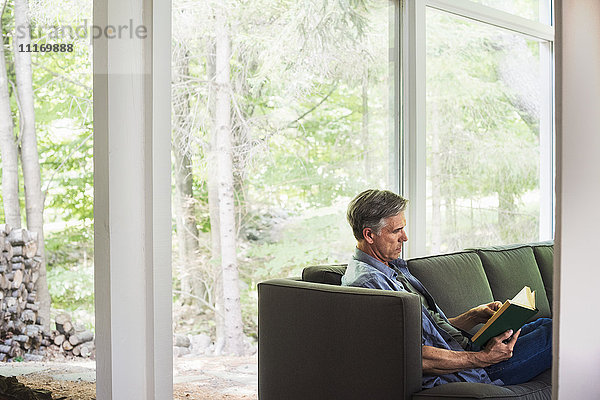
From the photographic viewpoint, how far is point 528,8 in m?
5.52

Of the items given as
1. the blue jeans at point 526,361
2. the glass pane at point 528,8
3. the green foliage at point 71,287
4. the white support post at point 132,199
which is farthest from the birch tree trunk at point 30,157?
the glass pane at point 528,8

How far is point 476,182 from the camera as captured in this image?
17.8 feet

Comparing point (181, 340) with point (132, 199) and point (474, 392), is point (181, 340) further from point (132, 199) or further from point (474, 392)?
point (474, 392)

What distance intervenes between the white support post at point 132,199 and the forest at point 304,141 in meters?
2.20

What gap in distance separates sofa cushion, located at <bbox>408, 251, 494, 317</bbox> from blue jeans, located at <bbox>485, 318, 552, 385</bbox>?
621 millimetres

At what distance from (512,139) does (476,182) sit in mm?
564

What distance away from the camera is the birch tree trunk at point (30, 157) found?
311 centimetres

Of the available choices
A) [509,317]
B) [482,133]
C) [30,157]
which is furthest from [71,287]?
[482,133]

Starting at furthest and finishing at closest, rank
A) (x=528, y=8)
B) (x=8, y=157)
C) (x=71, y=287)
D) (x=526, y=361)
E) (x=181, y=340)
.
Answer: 1. (x=181, y=340)
2. (x=528, y=8)
3. (x=71, y=287)
4. (x=8, y=157)
5. (x=526, y=361)

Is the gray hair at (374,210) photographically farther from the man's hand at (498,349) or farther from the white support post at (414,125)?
the white support post at (414,125)

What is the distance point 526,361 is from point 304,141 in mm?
3135

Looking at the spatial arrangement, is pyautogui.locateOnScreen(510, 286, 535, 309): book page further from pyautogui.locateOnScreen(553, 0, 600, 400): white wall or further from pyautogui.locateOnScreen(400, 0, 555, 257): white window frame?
pyautogui.locateOnScreen(400, 0, 555, 257): white window frame

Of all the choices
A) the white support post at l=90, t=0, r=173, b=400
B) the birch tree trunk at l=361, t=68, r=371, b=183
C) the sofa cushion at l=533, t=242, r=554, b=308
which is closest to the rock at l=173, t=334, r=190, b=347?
the birch tree trunk at l=361, t=68, r=371, b=183

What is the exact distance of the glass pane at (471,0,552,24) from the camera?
527 cm
